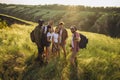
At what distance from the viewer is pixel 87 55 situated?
12750mm

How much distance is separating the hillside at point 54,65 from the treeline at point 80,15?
69.1ft

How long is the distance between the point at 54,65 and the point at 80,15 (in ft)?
109

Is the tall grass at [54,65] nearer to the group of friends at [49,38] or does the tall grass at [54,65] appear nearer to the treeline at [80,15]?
the group of friends at [49,38]

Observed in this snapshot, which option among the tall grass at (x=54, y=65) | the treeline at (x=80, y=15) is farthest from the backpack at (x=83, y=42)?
the treeline at (x=80, y=15)

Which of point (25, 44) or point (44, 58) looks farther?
point (25, 44)

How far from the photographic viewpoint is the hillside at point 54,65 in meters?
11.4

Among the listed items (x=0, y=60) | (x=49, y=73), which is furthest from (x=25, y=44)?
(x=49, y=73)

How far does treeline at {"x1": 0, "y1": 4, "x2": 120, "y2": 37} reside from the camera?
124 feet

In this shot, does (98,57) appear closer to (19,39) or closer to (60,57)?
(60,57)

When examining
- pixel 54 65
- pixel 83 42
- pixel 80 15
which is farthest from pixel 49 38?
pixel 80 15

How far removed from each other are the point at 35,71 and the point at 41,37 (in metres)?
1.26

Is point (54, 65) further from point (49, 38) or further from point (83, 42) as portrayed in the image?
point (83, 42)

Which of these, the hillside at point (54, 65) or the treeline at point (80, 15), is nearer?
the hillside at point (54, 65)

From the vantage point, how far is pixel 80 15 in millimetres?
44844
